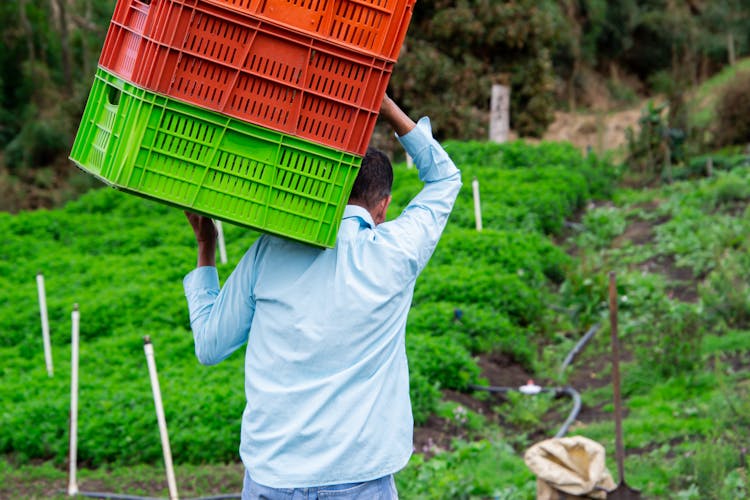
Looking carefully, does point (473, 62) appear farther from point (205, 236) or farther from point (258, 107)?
point (258, 107)

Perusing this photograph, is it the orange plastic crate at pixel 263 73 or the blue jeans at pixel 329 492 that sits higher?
the orange plastic crate at pixel 263 73

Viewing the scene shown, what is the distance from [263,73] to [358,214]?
0.53 metres

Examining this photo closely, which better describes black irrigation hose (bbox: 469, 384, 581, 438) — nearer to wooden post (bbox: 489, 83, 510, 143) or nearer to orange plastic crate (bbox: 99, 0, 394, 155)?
orange plastic crate (bbox: 99, 0, 394, 155)

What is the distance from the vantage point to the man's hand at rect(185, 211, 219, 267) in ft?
11.2

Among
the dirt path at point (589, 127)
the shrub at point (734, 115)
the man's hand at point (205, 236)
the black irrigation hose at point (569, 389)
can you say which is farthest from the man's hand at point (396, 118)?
the dirt path at point (589, 127)

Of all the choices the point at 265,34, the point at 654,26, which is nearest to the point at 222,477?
the point at 265,34

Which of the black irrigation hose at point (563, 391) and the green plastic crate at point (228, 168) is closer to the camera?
the green plastic crate at point (228, 168)

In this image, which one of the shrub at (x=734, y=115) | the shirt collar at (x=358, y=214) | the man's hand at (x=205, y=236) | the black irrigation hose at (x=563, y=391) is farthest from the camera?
the shrub at (x=734, y=115)

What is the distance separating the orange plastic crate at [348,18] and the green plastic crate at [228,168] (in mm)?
326

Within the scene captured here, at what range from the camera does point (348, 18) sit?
3.16m

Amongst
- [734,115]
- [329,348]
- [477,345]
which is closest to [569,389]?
[477,345]

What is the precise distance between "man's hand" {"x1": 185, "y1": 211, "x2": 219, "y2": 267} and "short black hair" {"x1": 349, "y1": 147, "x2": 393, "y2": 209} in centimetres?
48

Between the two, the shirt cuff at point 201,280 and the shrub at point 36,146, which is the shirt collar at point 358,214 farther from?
the shrub at point 36,146

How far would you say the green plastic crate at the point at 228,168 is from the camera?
3.15 m
